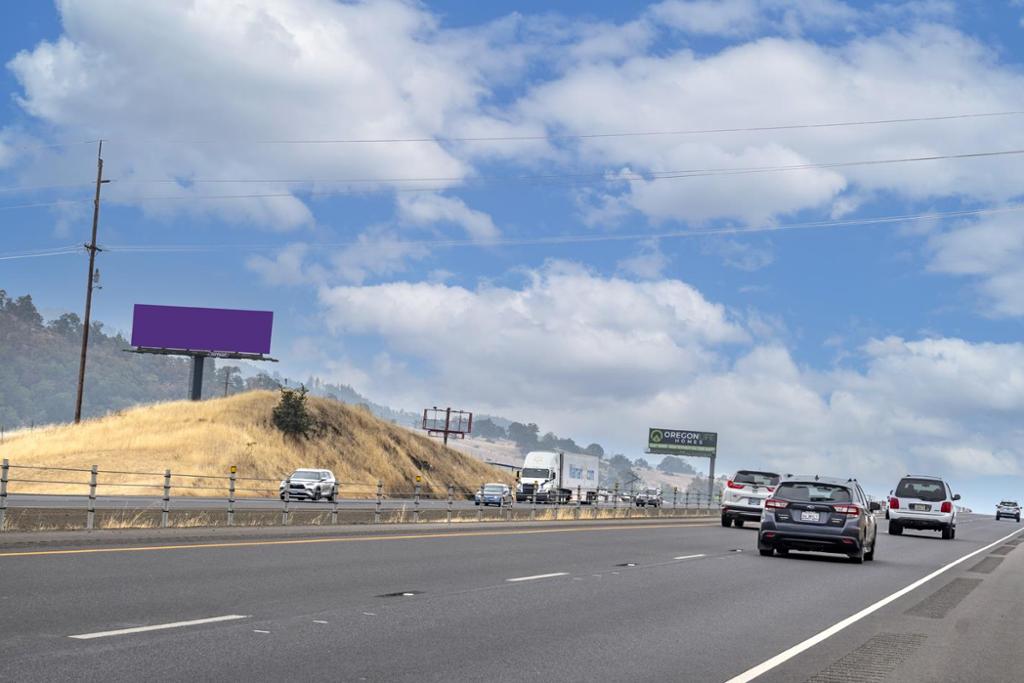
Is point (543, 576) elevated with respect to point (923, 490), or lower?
lower

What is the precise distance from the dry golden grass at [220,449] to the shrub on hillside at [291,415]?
0.64 meters

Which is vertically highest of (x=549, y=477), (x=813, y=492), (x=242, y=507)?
(x=813, y=492)

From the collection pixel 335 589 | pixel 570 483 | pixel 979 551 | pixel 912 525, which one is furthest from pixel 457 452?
pixel 335 589

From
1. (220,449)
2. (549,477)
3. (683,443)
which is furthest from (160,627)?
(683,443)

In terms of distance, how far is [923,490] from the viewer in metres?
38.6

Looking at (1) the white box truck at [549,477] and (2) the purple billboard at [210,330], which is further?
(2) the purple billboard at [210,330]

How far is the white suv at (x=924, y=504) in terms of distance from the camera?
125ft

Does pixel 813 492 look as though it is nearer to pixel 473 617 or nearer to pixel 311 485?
pixel 473 617

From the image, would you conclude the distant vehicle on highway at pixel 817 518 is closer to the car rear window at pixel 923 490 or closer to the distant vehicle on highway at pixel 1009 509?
→ the car rear window at pixel 923 490

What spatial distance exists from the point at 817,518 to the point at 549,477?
2229 inches

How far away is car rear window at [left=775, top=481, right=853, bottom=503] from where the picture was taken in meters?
23.0

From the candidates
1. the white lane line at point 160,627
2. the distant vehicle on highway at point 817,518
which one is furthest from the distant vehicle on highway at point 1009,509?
the white lane line at point 160,627

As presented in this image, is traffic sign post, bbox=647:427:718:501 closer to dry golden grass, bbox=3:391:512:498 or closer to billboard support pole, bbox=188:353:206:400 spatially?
dry golden grass, bbox=3:391:512:498

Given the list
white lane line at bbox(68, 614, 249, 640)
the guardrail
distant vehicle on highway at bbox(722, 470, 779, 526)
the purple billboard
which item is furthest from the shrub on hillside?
white lane line at bbox(68, 614, 249, 640)
